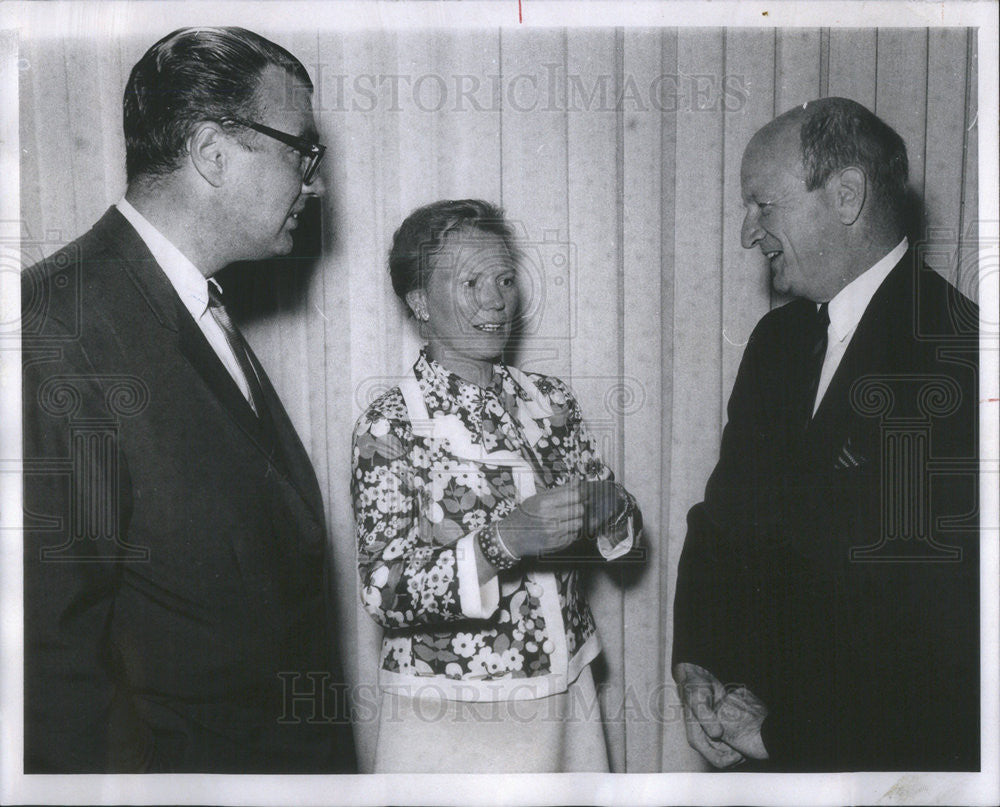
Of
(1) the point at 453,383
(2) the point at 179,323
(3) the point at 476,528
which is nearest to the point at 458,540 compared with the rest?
(3) the point at 476,528

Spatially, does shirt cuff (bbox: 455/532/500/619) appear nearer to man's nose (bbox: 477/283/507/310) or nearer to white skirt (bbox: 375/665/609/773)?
white skirt (bbox: 375/665/609/773)

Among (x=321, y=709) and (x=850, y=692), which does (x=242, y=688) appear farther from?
(x=850, y=692)

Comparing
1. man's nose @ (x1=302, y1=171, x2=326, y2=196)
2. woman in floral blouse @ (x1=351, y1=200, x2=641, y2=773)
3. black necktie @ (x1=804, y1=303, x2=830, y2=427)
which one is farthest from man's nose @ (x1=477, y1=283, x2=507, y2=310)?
black necktie @ (x1=804, y1=303, x2=830, y2=427)

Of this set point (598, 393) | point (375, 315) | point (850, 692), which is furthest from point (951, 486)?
point (375, 315)

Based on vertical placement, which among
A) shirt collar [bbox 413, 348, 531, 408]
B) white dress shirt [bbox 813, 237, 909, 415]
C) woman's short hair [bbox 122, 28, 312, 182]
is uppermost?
woman's short hair [bbox 122, 28, 312, 182]

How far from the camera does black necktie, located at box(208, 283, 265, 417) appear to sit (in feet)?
3.40

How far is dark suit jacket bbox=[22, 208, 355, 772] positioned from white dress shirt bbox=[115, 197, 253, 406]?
1 cm

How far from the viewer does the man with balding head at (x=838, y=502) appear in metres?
1.07

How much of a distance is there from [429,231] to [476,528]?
350 mm

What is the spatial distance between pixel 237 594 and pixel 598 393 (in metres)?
0.48

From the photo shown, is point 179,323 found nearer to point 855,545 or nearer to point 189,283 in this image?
point 189,283

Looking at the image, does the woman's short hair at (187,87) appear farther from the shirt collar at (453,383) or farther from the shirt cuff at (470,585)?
the shirt cuff at (470,585)

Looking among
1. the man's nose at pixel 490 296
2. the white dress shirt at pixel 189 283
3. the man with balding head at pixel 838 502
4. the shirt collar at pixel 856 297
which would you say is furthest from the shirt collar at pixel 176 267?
the shirt collar at pixel 856 297

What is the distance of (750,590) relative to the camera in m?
1.08
